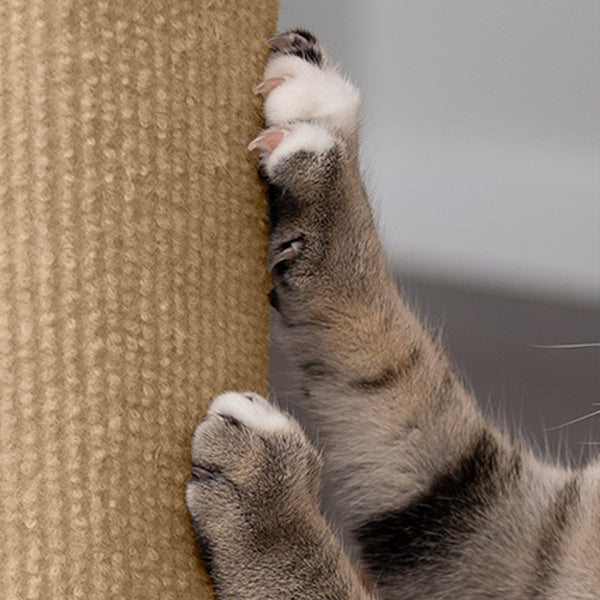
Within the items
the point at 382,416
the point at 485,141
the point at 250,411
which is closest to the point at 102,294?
the point at 250,411

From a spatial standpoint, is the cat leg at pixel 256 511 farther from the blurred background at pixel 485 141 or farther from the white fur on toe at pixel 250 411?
the blurred background at pixel 485 141

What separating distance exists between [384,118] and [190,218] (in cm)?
170

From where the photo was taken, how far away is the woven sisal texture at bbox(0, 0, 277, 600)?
0.56 m

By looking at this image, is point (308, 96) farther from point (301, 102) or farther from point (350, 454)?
point (350, 454)

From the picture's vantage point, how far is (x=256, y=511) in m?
0.66

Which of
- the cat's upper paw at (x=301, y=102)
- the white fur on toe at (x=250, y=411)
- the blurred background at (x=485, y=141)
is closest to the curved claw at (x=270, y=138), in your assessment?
the cat's upper paw at (x=301, y=102)

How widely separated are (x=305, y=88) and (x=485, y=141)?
5.21ft

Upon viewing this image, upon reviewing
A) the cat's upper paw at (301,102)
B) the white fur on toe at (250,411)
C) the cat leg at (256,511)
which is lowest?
the cat leg at (256,511)

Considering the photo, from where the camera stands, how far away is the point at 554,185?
2209 millimetres

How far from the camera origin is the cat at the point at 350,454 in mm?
661

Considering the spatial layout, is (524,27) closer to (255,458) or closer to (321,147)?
(321,147)

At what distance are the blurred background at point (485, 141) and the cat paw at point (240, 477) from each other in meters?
1.42

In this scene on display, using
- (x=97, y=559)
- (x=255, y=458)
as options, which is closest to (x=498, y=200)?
(x=255, y=458)

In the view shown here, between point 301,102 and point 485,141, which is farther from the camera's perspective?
point 485,141
